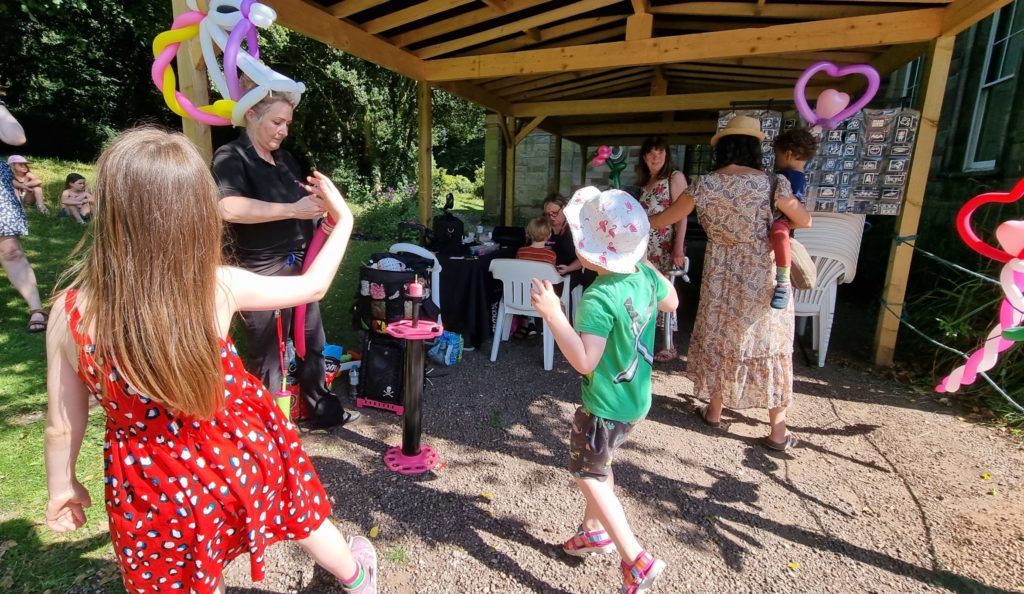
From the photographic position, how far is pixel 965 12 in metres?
3.29

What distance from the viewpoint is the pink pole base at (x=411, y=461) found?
257 centimetres

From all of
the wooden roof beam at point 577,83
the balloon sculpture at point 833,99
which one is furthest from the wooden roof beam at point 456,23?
the wooden roof beam at point 577,83

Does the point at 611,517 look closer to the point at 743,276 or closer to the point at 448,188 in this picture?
the point at 743,276

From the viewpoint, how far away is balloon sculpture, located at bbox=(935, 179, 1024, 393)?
58.3 inches

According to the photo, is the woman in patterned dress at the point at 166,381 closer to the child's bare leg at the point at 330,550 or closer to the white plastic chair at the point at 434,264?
the child's bare leg at the point at 330,550

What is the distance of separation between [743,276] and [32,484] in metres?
3.59

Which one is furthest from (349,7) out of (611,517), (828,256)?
(828,256)

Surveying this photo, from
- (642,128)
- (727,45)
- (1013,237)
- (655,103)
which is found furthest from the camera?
(642,128)

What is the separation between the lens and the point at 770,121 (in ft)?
14.0

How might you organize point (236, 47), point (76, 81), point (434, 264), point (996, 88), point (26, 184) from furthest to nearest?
point (76, 81)
point (26, 184)
point (996, 88)
point (434, 264)
point (236, 47)

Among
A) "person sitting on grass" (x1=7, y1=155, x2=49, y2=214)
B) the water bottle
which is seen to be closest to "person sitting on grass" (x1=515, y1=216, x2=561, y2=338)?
the water bottle

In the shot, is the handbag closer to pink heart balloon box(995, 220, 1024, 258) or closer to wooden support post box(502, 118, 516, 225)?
pink heart balloon box(995, 220, 1024, 258)

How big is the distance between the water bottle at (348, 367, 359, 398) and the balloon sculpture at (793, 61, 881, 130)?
370 centimetres

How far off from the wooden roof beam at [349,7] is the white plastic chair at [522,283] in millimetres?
2076
